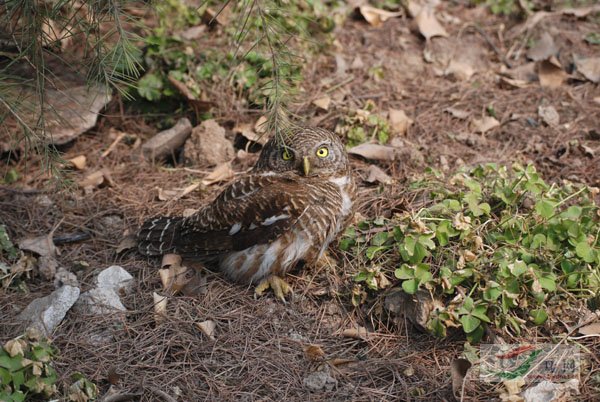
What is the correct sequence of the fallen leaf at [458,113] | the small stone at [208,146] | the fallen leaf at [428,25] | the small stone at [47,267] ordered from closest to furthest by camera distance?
the small stone at [47,267]
the small stone at [208,146]
the fallen leaf at [458,113]
the fallen leaf at [428,25]

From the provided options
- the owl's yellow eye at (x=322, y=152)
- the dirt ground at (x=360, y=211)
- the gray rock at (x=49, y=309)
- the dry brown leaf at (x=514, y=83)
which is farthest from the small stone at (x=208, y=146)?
the dry brown leaf at (x=514, y=83)

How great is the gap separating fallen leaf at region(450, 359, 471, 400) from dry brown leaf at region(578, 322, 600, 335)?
0.63 meters

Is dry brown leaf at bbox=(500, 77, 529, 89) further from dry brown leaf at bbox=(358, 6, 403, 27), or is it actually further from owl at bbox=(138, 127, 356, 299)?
owl at bbox=(138, 127, 356, 299)

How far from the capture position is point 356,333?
3.71 meters

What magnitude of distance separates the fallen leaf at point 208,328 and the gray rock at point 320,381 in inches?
23.8

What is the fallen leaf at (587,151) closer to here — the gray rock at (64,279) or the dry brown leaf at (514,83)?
the dry brown leaf at (514,83)

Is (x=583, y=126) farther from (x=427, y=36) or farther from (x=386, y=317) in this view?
(x=386, y=317)

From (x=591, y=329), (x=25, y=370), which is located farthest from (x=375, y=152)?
(x=25, y=370)

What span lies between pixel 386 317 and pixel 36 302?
2023 millimetres

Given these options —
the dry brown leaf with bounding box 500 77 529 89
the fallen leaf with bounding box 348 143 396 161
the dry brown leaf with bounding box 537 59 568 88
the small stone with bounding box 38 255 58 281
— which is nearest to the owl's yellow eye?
the fallen leaf with bounding box 348 143 396 161

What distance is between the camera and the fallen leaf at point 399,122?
5348mm

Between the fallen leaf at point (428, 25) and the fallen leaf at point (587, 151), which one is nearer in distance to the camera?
the fallen leaf at point (587, 151)

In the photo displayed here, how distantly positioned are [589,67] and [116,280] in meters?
4.31

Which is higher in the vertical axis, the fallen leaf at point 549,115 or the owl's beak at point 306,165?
the owl's beak at point 306,165
